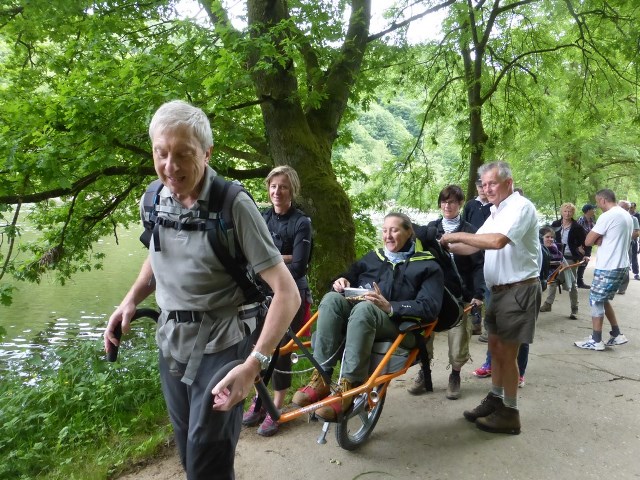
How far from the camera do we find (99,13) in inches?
247

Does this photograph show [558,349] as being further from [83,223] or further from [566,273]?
[83,223]

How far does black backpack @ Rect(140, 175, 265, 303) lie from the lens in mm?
1755

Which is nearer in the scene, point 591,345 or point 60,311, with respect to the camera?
point 591,345

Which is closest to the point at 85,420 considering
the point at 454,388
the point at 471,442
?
the point at 471,442

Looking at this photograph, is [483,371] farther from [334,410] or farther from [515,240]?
[334,410]

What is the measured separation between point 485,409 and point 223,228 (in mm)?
3004

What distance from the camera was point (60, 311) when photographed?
12.1m

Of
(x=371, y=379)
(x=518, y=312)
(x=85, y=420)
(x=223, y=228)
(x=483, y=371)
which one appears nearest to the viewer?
(x=223, y=228)

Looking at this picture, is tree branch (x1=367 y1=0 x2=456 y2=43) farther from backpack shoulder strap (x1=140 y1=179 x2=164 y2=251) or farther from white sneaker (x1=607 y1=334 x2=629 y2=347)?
backpack shoulder strap (x1=140 y1=179 x2=164 y2=251)

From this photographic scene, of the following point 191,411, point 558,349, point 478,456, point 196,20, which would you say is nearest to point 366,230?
point 558,349

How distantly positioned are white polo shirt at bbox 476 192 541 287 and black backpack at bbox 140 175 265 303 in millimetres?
2333

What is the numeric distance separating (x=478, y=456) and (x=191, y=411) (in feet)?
7.62

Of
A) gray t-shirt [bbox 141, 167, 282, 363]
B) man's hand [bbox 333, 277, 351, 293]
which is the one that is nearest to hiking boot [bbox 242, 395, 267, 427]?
man's hand [bbox 333, 277, 351, 293]

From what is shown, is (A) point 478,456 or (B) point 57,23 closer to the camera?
(A) point 478,456
